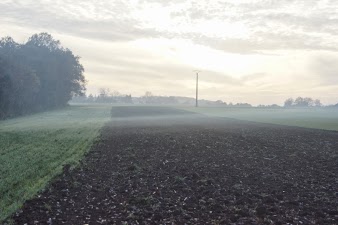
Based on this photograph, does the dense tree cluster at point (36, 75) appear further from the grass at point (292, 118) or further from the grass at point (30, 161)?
the grass at point (292, 118)

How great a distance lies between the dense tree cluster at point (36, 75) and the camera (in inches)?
2852

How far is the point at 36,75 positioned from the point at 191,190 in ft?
301

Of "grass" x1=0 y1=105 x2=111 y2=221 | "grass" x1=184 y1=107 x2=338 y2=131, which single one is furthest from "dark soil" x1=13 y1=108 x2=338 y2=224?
"grass" x1=184 y1=107 x2=338 y2=131

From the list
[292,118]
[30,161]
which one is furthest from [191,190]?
[292,118]

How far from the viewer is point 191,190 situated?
15914 millimetres

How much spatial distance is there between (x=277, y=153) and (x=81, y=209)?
1848cm

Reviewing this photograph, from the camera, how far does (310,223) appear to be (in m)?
11.8

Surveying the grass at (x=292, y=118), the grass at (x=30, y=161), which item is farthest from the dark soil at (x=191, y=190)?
the grass at (x=292, y=118)

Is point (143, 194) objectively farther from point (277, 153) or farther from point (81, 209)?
point (277, 153)

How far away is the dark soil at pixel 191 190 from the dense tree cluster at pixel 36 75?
2124 inches

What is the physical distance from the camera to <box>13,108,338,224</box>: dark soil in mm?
12375

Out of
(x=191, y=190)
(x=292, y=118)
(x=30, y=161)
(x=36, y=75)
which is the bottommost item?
(x=191, y=190)

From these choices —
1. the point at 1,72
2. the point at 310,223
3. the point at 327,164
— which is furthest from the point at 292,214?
the point at 1,72

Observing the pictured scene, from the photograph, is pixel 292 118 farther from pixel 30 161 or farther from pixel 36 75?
pixel 30 161
